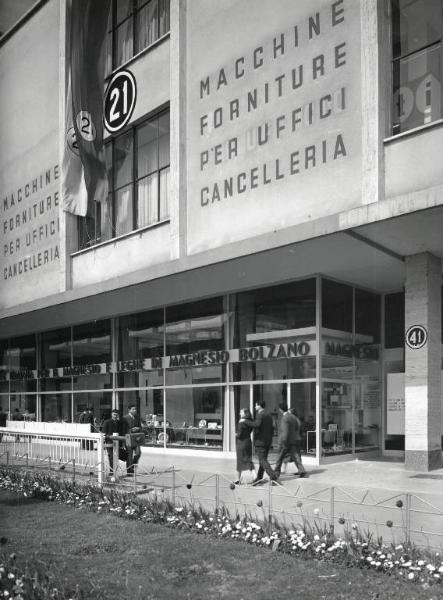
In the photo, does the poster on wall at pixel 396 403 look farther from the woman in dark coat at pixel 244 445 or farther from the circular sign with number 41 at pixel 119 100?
the circular sign with number 41 at pixel 119 100

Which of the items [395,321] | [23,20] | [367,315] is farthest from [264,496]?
[23,20]

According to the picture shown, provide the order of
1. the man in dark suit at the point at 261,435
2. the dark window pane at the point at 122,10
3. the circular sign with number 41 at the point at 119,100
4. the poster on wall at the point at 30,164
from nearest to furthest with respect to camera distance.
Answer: the man in dark suit at the point at 261,435, the circular sign with number 41 at the point at 119,100, the dark window pane at the point at 122,10, the poster on wall at the point at 30,164

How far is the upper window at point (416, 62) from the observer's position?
14.3 metres

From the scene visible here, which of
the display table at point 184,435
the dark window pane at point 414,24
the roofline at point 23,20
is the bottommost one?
the display table at point 184,435

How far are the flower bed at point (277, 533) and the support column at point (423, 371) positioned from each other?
7555mm

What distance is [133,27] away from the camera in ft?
75.2

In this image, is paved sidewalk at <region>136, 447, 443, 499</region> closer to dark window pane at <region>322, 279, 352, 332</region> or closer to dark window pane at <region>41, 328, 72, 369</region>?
dark window pane at <region>322, 279, 352, 332</region>

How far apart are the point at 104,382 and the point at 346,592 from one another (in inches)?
822

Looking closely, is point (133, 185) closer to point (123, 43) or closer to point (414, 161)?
point (123, 43)

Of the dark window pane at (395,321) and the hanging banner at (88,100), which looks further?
the hanging banner at (88,100)

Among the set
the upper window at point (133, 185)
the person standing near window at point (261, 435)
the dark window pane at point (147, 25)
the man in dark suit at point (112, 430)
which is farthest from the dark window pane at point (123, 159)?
the person standing near window at point (261, 435)

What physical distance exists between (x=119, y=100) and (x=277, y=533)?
1800 cm

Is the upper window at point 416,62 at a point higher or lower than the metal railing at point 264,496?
higher

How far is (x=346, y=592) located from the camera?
6383mm
